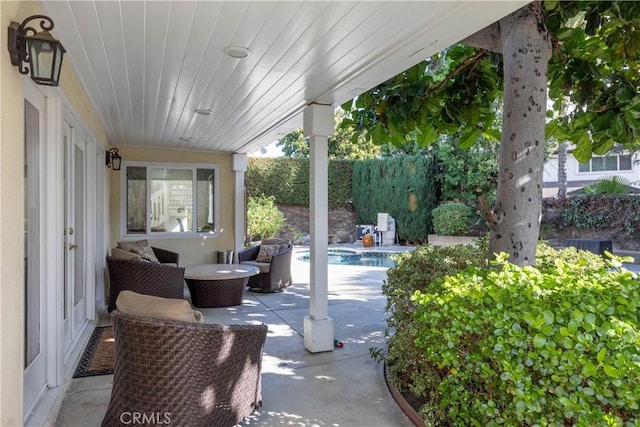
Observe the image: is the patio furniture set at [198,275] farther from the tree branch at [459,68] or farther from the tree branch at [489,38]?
the tree branch at [489,38]

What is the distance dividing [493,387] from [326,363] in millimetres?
2118

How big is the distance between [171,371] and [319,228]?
7.36 feet

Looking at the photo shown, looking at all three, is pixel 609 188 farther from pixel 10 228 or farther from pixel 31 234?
pixel 10 228

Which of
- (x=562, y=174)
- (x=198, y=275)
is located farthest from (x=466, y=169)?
(x=198, y=275)

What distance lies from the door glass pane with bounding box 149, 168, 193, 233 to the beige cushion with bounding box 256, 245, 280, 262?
1.71 meters

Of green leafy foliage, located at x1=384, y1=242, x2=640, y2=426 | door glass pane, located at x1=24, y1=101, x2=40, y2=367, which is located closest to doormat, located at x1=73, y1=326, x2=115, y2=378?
door glass pane, located at x1=24, y1=101, x2=40, y2=367

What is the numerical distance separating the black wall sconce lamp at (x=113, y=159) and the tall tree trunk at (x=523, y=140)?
607 cm

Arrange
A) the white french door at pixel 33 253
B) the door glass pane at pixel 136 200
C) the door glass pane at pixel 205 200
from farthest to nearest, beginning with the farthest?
the door glass pane at pixel 205 200, the door glass pane at pixel 136 200, the white french door at pixel 33 253

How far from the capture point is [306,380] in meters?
3.66

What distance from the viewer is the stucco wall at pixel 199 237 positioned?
7.84m

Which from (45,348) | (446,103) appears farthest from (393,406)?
(446,103)

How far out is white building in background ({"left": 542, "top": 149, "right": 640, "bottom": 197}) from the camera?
18078 mm

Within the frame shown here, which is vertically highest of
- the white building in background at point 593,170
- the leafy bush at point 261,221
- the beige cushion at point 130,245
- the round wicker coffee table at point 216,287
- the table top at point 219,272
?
the white building in background at point 593,170

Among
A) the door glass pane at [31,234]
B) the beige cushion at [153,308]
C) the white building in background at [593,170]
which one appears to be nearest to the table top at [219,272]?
the door glass pane at [31,234]
